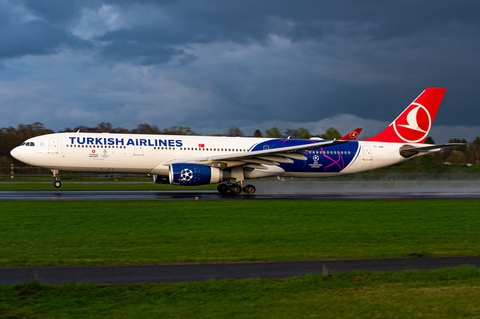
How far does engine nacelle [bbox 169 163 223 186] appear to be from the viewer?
28828 mm

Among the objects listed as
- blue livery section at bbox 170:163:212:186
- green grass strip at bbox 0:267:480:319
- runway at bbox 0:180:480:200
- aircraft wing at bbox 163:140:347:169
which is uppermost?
aircraft wing at bbox 163:140:347:169

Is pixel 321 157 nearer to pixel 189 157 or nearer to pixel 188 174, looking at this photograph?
pixel 189 157

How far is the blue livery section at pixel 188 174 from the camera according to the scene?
28812 millimetres

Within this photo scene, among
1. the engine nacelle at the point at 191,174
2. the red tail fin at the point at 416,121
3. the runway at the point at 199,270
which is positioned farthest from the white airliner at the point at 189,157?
the runway at the point at 199,270

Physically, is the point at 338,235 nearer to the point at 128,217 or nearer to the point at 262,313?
the point at 128,217

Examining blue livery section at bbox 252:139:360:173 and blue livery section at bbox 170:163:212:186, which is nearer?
blue livery section at bbox 170:163:212:186

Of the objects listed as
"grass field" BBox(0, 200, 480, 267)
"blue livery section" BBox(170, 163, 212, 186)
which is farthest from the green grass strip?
"blue livery section" BBox(170, 163, 212, 186)

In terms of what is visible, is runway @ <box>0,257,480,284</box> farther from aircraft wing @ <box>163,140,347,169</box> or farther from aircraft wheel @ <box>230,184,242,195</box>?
aircraft wheel @ <box>230,184,242,195</box>

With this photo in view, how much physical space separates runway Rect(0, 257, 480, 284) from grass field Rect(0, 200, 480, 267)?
0.68 meters

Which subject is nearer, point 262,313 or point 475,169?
point 262,313

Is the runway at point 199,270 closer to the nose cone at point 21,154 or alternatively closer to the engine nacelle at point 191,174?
the engine nacelle at point 191,174

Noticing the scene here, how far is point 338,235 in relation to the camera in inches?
620

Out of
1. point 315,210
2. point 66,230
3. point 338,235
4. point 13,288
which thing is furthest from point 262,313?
point 315,210

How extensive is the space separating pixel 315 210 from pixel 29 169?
3988cm
